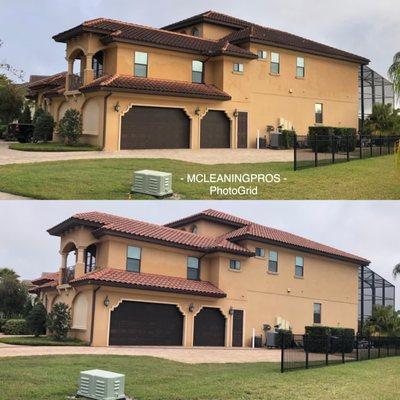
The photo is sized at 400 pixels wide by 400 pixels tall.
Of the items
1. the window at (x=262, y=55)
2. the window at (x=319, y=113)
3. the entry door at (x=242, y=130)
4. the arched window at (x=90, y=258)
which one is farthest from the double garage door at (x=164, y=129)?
the window at (x=319, y=113)

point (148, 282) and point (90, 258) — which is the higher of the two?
point (90, 258)

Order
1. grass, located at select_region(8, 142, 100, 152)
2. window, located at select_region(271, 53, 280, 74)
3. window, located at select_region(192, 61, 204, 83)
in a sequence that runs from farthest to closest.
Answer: window, located at select_region(271, 53, 280, 74) < window, located at select_region(192, 61, 204, 83) < grass, located at select_region(8, 142, 100, 152)

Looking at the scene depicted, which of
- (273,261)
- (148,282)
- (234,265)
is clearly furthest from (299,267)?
(148,282)

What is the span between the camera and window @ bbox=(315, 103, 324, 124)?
4244 cm

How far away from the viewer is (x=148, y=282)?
90.8 ft

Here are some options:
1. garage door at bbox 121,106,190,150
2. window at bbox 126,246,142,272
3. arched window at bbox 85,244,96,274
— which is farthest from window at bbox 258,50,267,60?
arched window at bbox 85,244,96,274

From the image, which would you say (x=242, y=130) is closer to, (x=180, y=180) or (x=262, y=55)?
(x=262, y=55)

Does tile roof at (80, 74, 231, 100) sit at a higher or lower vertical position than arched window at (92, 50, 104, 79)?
lower

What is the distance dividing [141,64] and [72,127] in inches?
208

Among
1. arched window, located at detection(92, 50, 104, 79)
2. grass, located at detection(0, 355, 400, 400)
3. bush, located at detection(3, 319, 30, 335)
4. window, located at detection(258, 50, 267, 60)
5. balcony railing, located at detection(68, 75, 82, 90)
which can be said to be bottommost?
bush, located at detection(3, 319, 30, 335)

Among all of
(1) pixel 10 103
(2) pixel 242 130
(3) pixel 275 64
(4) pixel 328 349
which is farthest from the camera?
(1) pixel 10 103

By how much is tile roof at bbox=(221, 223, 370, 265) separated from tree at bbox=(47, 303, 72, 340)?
10056 mm

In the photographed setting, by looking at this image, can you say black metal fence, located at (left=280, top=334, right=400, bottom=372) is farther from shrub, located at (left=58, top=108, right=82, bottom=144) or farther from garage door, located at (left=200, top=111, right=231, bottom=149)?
shrub, located at (left=58, top=108, right=82, bottom=144)

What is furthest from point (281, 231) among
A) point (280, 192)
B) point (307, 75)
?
point (280, 192)
